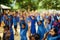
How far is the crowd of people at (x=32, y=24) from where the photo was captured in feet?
15.5

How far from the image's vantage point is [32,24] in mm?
4828

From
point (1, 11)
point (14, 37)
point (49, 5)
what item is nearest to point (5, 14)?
point (1, 11)

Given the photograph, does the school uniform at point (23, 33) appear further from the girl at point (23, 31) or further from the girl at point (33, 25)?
the girl at point (33, 25)

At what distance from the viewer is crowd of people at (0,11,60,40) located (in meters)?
4.72

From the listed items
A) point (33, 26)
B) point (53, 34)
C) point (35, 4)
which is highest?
point (35, 4)

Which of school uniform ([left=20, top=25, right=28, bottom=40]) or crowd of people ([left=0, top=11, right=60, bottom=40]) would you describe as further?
school uniform ([left=20, top=25, right=28, bottom=40])

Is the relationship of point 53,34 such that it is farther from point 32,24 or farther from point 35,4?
point 35,4

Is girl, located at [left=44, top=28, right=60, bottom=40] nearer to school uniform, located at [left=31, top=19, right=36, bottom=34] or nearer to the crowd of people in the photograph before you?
the crowd of people

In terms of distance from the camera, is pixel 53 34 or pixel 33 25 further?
pixel 33 25

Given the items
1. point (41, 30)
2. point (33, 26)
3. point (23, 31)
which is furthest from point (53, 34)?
point (23, 31)

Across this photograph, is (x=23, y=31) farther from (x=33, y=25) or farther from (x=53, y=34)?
(x=53, y=34)

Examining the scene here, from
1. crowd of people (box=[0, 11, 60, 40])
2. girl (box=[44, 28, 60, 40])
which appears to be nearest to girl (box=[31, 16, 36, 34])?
crowd of people (box=[0, 11, 60, 40])

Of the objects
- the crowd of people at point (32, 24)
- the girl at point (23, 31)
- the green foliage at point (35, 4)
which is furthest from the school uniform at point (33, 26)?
the green foliage at point (35, 4)

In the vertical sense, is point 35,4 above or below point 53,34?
above
